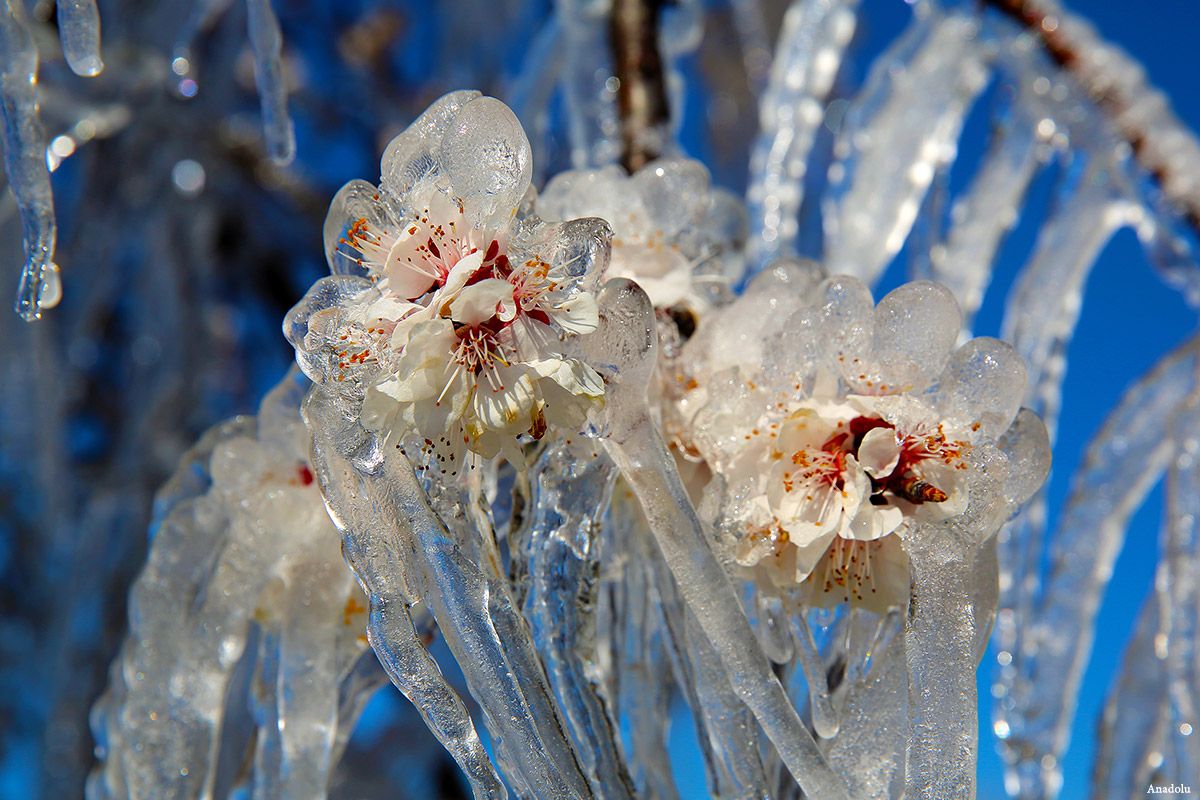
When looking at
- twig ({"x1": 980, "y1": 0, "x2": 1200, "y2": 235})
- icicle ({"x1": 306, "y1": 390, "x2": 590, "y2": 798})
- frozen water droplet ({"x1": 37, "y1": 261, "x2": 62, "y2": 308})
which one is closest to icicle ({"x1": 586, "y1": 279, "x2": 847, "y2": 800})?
icicle ({"x1": 306, "y1": 390, "x2": 590, "y2": 798})

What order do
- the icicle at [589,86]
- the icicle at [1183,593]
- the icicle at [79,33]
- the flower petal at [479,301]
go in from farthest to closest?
the icicle at [589,86]
the icicle at [1183,593]
the icicle at [79,33]
the flower petal at [479,301]

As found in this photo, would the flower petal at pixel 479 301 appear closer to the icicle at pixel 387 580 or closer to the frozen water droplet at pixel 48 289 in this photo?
the icicle at pixel 387 580

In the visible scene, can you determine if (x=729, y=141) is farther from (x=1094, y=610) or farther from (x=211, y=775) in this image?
(x=211, y=775)

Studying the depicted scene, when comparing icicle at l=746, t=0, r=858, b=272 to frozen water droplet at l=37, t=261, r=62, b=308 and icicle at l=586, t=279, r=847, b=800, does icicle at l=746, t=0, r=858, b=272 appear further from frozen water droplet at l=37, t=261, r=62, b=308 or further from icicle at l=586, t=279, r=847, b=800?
frozen water droplet at l=37, t=261, r=62, b=308

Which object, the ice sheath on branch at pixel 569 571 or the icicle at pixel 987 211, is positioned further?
the icicle at pixel 987 211

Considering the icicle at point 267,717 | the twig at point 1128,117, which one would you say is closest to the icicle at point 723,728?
the icicle at point 267,717

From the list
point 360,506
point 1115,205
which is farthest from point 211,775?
point 1115,205

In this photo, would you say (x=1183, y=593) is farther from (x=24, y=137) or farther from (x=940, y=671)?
(x=24, y=137)
